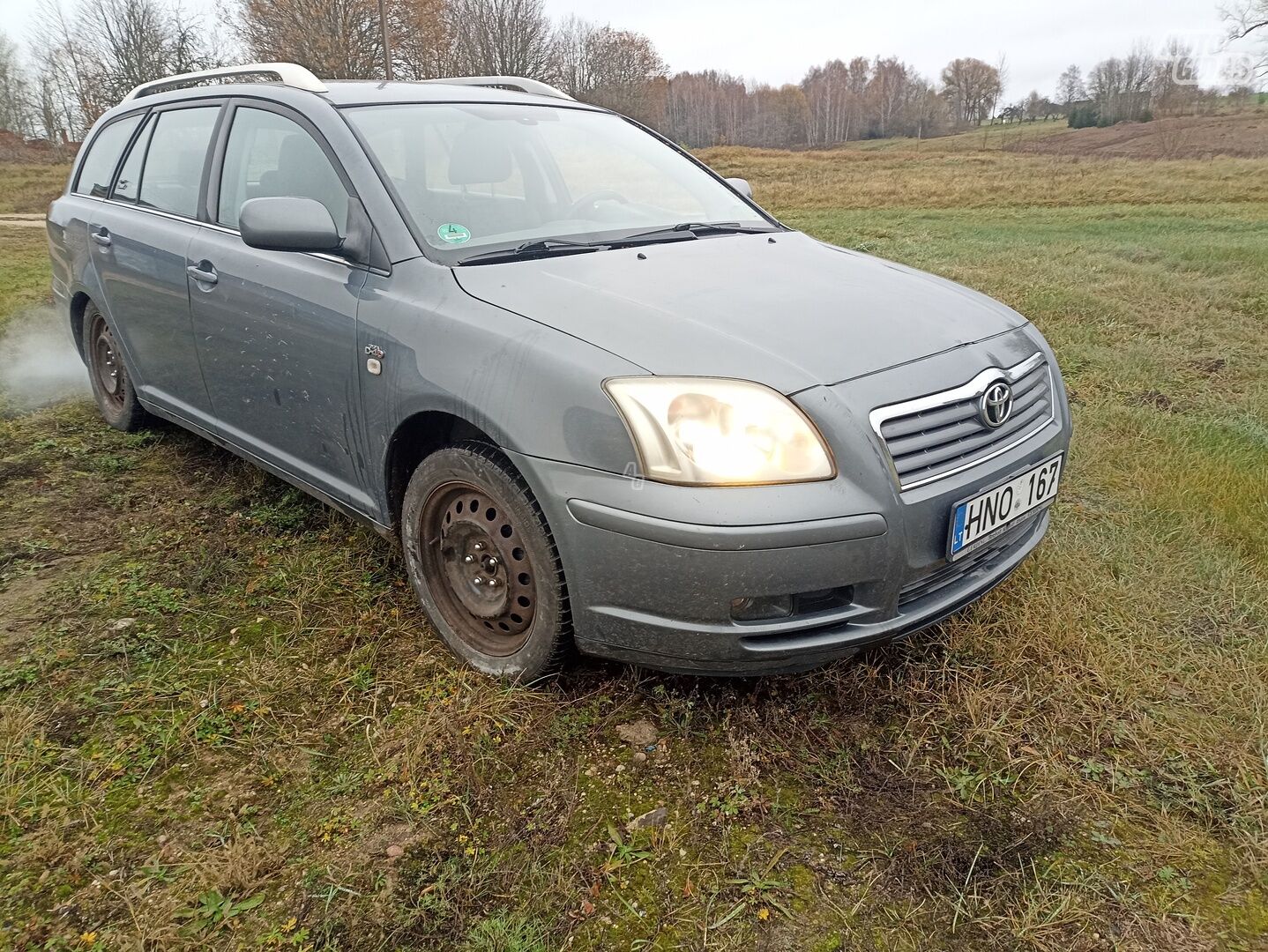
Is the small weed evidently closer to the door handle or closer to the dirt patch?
the door handle

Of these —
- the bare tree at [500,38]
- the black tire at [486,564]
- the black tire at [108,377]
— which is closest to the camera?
the black tire at [486,564]

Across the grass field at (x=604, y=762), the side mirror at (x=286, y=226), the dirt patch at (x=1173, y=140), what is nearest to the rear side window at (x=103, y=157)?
the grass field at (x=604, y=762)

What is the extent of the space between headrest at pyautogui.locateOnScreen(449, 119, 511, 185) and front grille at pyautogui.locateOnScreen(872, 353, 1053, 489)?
5.35 feet

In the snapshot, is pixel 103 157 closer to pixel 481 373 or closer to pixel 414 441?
pixel 414 441

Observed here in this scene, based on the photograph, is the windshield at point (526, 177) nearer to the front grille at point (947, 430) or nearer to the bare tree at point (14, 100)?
the front grille at point (947, 430)

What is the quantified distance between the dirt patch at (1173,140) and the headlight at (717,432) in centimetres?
3872

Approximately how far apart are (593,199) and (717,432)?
1438 mm

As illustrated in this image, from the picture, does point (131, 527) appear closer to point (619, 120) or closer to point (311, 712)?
point (311, 712)

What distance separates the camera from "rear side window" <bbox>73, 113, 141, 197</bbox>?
4102 mm

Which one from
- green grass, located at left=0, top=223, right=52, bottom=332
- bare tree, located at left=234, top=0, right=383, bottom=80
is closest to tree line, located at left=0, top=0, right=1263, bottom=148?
bare tree, located at left=234, top=0, right=383, bottom=80

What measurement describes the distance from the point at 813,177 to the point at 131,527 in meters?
29.4

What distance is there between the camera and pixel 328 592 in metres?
2.94

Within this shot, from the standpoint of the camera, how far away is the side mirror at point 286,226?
2.47 metres

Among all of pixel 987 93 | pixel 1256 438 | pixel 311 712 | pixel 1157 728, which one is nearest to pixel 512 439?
pixel 311 712
